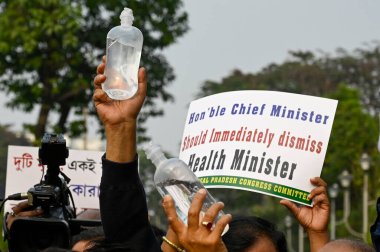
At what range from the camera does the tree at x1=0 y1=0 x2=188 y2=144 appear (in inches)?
880

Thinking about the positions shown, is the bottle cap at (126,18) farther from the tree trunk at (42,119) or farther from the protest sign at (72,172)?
the tree trunk at (42,119)

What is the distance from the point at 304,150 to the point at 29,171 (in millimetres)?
2715

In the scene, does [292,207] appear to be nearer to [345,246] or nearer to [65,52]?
[345,246]

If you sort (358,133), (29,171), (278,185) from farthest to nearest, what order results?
Answer: (358,133) → (29,171) → (278,185)

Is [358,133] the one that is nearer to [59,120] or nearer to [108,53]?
[59,120]

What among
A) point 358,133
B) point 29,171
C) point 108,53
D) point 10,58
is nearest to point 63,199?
point 108,53

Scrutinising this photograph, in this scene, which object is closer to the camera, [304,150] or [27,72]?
[304,150]

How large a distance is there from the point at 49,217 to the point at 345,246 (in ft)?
3.62

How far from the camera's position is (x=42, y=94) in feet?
76.1

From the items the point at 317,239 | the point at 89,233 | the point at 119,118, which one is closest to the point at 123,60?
the point at 119,118

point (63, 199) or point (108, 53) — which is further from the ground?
point (108, 53)

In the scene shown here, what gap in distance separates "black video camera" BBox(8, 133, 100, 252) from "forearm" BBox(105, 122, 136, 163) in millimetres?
608

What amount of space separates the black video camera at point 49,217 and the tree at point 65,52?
17436 mm

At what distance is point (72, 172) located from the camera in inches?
309
